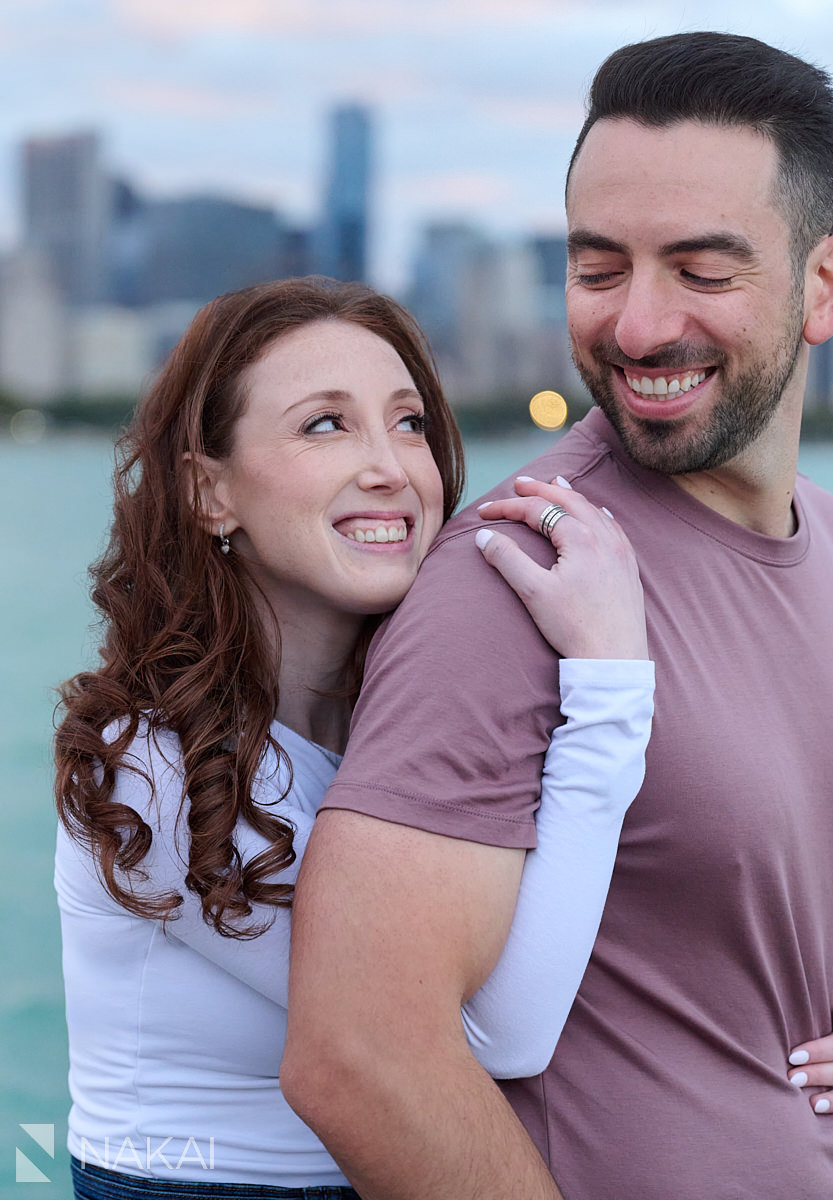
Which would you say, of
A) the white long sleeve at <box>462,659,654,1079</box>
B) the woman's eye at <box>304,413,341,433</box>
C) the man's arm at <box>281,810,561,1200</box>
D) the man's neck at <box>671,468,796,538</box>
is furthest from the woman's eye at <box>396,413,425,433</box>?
the man's arm at <box>281,810,561,1200</box>

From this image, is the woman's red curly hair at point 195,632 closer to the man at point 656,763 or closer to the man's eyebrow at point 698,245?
the man at point 656,763

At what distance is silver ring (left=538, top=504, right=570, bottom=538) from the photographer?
1623 millimetres

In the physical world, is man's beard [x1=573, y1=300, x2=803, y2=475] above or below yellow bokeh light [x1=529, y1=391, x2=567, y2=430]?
above

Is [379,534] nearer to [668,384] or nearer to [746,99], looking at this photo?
[668,384]

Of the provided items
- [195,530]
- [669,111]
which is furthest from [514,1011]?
[669,111]

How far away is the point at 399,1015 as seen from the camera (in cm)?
133

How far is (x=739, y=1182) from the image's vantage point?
1.51m

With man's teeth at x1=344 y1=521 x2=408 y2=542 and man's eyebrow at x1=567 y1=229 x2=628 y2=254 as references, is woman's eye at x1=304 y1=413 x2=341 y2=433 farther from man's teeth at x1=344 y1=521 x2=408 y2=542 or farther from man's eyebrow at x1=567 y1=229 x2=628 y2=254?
man's eyebrow at x1=567 y1=229 x2=628 y2=254

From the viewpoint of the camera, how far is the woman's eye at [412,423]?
81.8 inches

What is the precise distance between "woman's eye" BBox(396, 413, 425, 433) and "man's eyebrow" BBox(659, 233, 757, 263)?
1.81ft

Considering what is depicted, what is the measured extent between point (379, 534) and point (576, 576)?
0.44 meters

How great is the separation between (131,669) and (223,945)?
0.44m

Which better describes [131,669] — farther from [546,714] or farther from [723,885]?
[723,885]

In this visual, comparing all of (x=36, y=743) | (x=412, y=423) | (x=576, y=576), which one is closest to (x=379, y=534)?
(x=412, y=423)
